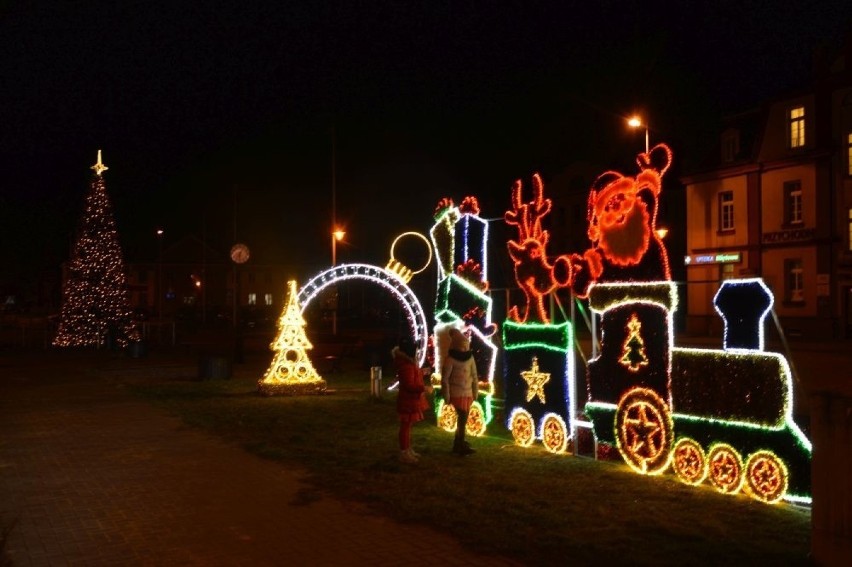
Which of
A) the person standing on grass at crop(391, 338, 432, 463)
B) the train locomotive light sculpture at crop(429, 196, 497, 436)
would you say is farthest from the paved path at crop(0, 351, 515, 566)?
the train locomotive light sculpture at crop(429, 196, 497, 436)

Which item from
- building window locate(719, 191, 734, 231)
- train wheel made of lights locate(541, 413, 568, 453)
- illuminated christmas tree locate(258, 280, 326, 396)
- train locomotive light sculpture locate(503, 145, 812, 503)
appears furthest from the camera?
building window locate(719, 191, 734, 231)

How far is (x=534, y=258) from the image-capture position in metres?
12.8

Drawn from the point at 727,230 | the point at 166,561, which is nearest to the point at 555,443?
the point at 166,561

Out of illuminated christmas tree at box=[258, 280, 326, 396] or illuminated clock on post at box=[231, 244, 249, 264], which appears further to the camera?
illuminated clock on post at box=[231, 244, 249, 264]

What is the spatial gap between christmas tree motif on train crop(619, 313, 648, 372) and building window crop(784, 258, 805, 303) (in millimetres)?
32221

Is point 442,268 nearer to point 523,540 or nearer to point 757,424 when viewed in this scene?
point 757,424

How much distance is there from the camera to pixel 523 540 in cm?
767

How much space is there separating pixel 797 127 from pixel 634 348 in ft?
110

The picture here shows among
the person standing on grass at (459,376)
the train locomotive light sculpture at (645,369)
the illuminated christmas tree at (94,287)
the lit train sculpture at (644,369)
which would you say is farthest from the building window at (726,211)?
the person standing on grass at (459,376)

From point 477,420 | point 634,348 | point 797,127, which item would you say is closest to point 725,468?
point 634,348

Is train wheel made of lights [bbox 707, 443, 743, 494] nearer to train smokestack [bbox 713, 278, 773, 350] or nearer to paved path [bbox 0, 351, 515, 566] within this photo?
train smokestack [bbox 713, 278, 773, 350]

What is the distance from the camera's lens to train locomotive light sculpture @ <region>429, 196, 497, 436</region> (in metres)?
14.1

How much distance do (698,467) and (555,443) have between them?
8.57 ft

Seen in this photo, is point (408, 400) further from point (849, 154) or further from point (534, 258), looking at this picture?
point (849, 154)
